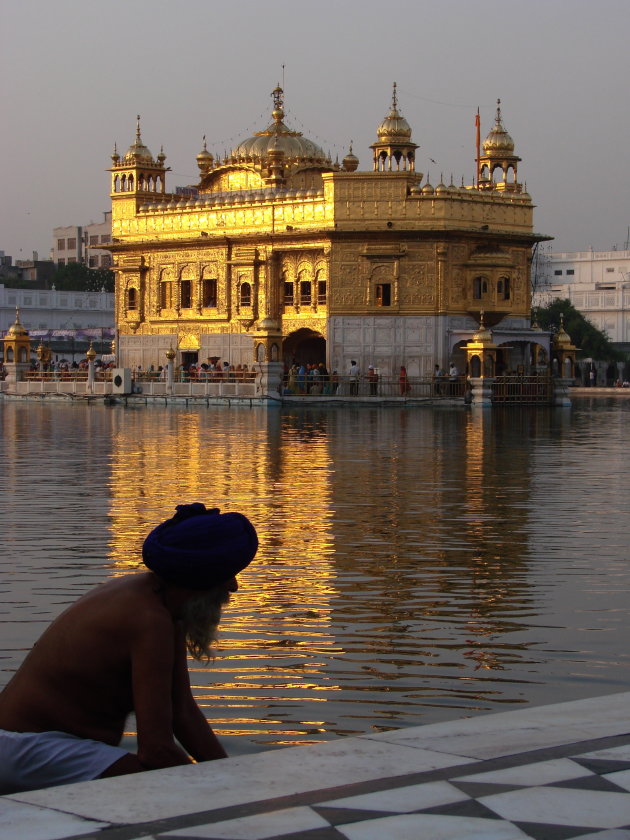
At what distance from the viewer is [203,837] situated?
3.86 meters

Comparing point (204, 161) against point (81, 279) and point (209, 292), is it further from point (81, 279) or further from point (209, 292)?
point (81, 279)

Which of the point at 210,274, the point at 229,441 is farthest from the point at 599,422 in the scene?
the point at 210,274

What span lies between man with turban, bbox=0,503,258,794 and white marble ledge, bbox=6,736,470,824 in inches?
8.0

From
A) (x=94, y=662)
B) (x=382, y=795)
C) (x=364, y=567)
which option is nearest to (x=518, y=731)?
(x=382, y=795)

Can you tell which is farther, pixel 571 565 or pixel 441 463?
pixel 441 463

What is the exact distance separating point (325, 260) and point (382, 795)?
1838 inches

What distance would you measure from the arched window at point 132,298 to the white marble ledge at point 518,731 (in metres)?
52.4

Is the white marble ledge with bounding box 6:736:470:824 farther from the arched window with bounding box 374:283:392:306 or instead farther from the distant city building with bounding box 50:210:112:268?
the distant city building with bounding box 50:210:112:268

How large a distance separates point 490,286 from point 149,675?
46.5 metres

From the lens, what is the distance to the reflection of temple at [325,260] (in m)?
49.4

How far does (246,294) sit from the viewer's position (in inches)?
2108

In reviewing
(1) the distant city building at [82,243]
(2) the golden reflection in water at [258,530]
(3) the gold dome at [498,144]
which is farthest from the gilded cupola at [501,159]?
(1) the distant city building at [82,243]

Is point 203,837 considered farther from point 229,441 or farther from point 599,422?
point 599,422

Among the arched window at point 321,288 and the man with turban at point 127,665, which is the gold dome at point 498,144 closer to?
the arched window at point 321,288
